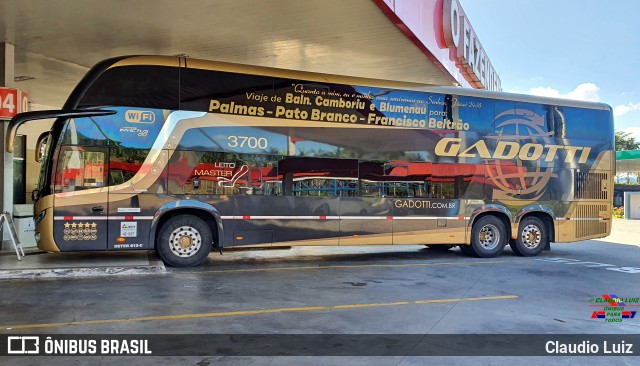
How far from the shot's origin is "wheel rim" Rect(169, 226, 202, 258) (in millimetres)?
10164

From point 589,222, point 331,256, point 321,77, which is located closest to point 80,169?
point 321,77

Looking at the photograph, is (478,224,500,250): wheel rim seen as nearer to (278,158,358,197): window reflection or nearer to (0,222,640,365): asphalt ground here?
(0,222,640,365): asphalt ground

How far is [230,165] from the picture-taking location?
34.1 ft

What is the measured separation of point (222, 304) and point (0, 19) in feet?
27.2

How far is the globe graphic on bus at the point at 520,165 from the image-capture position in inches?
497

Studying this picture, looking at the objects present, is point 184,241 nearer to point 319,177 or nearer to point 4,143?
point 319,177

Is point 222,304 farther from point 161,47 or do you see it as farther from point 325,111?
point 161,47

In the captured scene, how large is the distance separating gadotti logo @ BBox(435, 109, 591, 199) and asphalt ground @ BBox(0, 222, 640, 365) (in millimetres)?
2222

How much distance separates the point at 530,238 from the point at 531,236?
0.20ft

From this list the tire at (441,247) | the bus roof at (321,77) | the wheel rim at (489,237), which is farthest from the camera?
the tire at (441,247)

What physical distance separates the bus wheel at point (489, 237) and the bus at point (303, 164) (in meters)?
0.04

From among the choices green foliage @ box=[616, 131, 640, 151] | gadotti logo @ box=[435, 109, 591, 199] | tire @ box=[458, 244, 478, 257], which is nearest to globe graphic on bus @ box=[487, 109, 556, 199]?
gadotti logo @ box=[435, 109, 591, 199]

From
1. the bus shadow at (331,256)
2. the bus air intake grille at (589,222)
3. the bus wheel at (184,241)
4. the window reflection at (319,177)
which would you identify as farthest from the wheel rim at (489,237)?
the bus wheel at (184,241)

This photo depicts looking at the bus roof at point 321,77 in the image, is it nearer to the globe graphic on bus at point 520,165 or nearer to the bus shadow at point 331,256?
the globe graphic on bus at point 520,165
